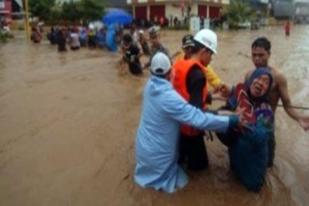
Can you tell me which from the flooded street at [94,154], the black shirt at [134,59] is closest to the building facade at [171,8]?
the black shirt at [134,59]

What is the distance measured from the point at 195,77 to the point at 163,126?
1.81 ft

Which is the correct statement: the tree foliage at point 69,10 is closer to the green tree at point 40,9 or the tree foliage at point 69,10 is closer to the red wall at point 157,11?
the green tree at point 40,9

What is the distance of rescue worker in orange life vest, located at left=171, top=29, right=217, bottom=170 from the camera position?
4266 millimetres

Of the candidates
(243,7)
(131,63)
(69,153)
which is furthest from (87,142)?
(243,7)

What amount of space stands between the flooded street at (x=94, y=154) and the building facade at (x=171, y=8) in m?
37.3

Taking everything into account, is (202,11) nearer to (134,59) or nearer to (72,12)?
(72,12)

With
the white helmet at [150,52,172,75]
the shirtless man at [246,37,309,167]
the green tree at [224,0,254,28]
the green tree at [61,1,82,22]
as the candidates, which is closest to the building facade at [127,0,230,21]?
the green tree at [224,0,254,28]

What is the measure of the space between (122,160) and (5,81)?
7.32m

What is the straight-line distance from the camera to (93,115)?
781 centimetres

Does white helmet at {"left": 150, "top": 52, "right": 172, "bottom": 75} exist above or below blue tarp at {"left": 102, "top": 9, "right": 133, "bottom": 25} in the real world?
below

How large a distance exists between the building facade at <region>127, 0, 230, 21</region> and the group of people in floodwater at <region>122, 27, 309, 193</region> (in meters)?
42.2

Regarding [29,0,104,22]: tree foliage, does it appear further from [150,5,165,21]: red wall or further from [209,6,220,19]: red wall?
[209,6,220,19]: red wall

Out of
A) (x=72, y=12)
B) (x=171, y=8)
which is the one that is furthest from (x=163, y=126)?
(x=171, y=8)

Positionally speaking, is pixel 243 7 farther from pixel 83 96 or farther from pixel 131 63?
pixel 83 96
